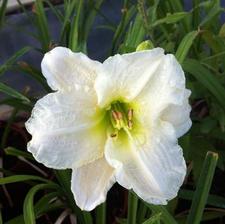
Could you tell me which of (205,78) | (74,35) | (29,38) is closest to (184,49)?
(205,78)

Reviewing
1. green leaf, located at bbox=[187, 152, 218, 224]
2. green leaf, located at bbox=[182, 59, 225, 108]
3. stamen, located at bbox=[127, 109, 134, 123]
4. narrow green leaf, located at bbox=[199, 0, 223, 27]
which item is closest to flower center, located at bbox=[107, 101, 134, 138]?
stamen, located at bbox=[127, 109, 134, 123]

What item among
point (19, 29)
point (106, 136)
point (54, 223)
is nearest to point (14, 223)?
point (54, 223)

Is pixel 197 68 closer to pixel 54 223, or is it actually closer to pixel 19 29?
pixel 54 223

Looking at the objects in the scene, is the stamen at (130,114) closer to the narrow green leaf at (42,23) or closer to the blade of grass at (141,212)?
the blade of grass at (141,212)

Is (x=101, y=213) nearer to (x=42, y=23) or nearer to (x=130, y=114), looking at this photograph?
(x=130, y=114)

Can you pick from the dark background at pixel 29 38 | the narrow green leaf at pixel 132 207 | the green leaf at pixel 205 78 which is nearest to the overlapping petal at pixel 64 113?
the narrow green leaf at pixel 132 207

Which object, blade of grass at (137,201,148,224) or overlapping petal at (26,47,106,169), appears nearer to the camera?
overlapping petal at (26,47,106,169)

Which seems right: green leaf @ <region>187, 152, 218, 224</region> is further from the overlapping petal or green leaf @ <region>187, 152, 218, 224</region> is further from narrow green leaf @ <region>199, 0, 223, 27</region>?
narrow green leaf @ <region>199, 0, 223, 27</region>
